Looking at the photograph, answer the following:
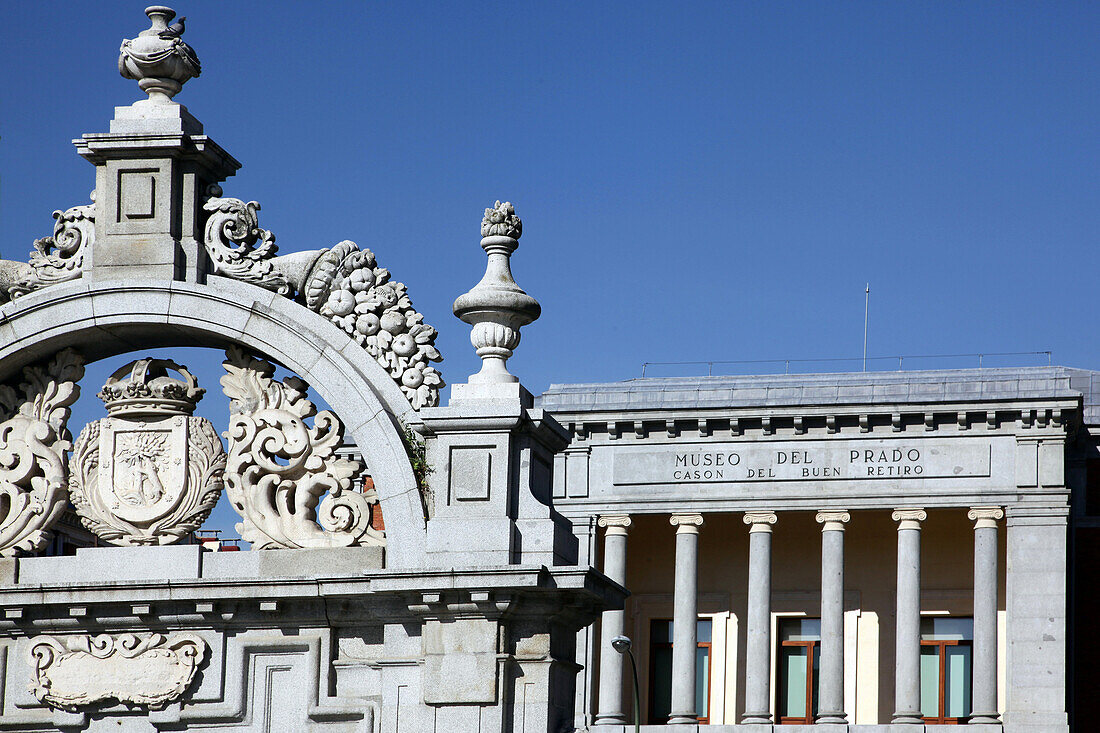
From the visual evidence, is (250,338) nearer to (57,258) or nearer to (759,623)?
(57,258)

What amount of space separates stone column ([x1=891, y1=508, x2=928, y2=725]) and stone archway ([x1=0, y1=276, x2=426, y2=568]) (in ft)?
92.4

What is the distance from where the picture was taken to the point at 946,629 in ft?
156

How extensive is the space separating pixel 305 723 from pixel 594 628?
29391mm

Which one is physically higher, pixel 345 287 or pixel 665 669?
pixel 345 287

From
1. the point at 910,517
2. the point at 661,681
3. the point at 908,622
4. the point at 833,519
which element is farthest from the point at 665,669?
the point at 910,517

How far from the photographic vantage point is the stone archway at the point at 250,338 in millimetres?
17438

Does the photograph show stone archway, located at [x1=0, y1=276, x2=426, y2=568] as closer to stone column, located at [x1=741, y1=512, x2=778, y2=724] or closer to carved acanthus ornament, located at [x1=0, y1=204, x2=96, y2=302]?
carved acanthus ornament, located at [x1=0, y1=204, x2=96, y2=302]

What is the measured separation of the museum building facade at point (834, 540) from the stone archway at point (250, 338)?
2761 centimetres

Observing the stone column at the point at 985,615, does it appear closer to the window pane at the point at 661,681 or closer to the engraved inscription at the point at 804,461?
the engraved inscription at the point at 804,461

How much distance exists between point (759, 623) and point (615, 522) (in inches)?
169

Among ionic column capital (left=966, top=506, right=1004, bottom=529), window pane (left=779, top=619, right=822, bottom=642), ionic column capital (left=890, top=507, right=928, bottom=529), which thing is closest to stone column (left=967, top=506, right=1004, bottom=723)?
ionic column capital (left=966, top=506, right=1004, bottom=529)

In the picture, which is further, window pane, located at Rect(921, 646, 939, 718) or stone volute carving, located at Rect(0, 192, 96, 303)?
window pane, located at Rect(921, 646, 939, 718)

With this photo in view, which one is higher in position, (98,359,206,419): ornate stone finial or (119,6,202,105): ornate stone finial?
(119,6,202,105): ornate stone finial

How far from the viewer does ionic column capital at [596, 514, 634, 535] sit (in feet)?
151
